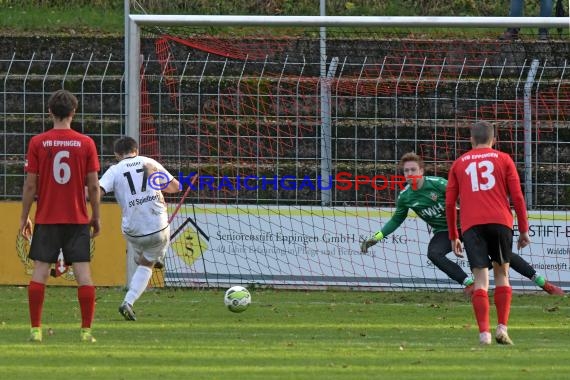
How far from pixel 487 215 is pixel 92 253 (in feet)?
23.1

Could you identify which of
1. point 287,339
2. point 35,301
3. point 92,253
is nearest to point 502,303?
point 287,339

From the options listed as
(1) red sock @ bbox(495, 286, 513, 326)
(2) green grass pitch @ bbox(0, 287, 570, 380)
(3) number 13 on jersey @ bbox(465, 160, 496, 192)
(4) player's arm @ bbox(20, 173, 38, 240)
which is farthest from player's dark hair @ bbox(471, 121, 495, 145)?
(4) player's arm @ bbox(20, 173, 38, 240)

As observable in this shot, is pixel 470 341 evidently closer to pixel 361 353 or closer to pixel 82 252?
pixel 361 353

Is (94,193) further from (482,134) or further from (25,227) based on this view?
(482,134)

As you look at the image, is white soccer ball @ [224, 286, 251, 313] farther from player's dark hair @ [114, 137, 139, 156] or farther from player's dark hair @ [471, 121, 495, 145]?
player's dark hair @ [471, 121, 495, 145]

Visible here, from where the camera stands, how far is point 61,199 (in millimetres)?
9977

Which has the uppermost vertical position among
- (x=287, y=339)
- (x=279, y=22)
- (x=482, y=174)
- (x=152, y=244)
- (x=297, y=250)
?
(x=279, y=22)

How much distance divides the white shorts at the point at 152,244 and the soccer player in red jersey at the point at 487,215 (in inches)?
142

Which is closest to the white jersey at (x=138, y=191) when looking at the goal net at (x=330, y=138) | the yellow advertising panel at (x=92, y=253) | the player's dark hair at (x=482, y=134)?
the goal net at (x=330, y=138)

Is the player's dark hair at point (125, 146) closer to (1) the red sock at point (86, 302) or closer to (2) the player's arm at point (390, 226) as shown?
(2) the player's arm at point (390, 226)

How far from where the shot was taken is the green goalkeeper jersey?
13672mm

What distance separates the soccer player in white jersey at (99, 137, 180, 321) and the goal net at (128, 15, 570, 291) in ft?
7.58

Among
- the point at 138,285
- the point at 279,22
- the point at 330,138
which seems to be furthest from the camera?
the point at 330,138

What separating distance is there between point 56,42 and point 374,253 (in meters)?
7.24
